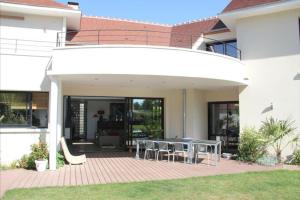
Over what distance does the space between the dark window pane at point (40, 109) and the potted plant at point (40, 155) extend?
4.60ft

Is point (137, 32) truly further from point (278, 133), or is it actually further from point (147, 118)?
point (278, 133)

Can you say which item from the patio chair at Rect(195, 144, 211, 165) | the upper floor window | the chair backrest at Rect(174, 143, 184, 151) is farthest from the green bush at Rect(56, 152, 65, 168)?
the upper floor window

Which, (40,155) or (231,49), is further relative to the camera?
(231,49)

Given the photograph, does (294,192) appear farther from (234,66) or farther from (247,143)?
(234,66)

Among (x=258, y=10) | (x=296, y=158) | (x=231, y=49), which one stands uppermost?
(x=258, y=10)

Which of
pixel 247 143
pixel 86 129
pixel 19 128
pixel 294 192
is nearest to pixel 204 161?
pixel 247 143

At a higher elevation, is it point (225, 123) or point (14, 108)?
point (14, 108)

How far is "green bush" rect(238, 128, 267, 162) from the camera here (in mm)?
16469

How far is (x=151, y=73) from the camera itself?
14289 millimetres

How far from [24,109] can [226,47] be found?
1137 centimetres

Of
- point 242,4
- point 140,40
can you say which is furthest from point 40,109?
point 242,4

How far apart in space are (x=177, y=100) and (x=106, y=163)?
24.0ft

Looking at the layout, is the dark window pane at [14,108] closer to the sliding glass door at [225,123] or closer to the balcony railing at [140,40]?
the balcony railing at [140,40]

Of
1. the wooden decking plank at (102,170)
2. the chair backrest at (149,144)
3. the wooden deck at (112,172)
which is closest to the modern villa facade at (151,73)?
the wooden deck at (112,172)
